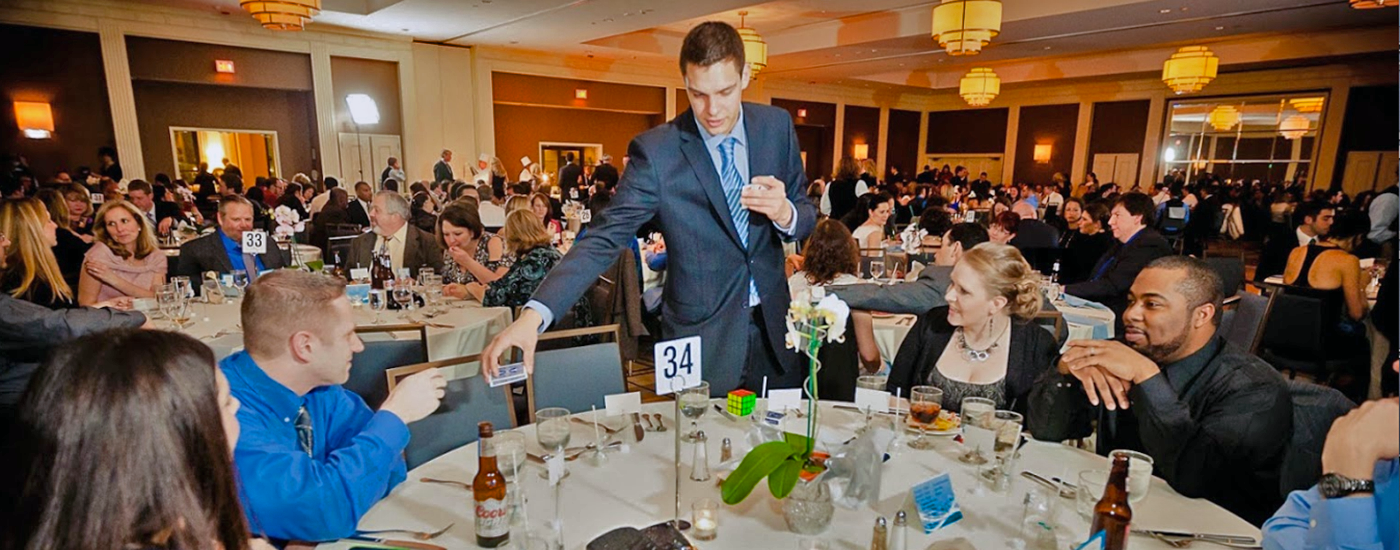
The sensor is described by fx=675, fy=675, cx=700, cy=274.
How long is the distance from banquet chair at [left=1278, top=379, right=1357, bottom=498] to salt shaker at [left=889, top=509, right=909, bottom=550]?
3.30ft

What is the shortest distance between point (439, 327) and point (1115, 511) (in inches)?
111

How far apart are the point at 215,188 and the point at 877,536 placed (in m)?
11.3

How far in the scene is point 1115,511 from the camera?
4.08ft

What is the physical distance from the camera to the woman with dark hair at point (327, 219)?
6637 mm

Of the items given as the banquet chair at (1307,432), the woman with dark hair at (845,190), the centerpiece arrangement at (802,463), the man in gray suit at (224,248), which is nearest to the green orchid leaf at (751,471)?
the centerpiece arrangement at (802,463)

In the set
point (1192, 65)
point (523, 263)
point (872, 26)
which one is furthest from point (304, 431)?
point (1192, 65)

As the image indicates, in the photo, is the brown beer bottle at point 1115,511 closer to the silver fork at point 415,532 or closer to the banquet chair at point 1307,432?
the banquet chair at point 1307,432

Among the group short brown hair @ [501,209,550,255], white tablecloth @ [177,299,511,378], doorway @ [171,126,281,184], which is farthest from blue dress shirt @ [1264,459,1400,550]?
doorway @ [171,126,281,184]

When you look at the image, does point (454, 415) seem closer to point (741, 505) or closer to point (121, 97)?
point (741, 505)

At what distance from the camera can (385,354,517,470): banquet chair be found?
6.27ft

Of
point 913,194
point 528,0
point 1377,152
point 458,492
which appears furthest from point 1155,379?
point 1377,152

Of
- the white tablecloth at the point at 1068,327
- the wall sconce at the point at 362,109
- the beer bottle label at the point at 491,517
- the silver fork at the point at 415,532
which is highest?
the wall sconce at the point at 362,109

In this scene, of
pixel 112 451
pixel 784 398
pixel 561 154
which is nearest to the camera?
pixel 112 451

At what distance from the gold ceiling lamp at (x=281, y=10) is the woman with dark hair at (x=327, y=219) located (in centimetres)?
185
